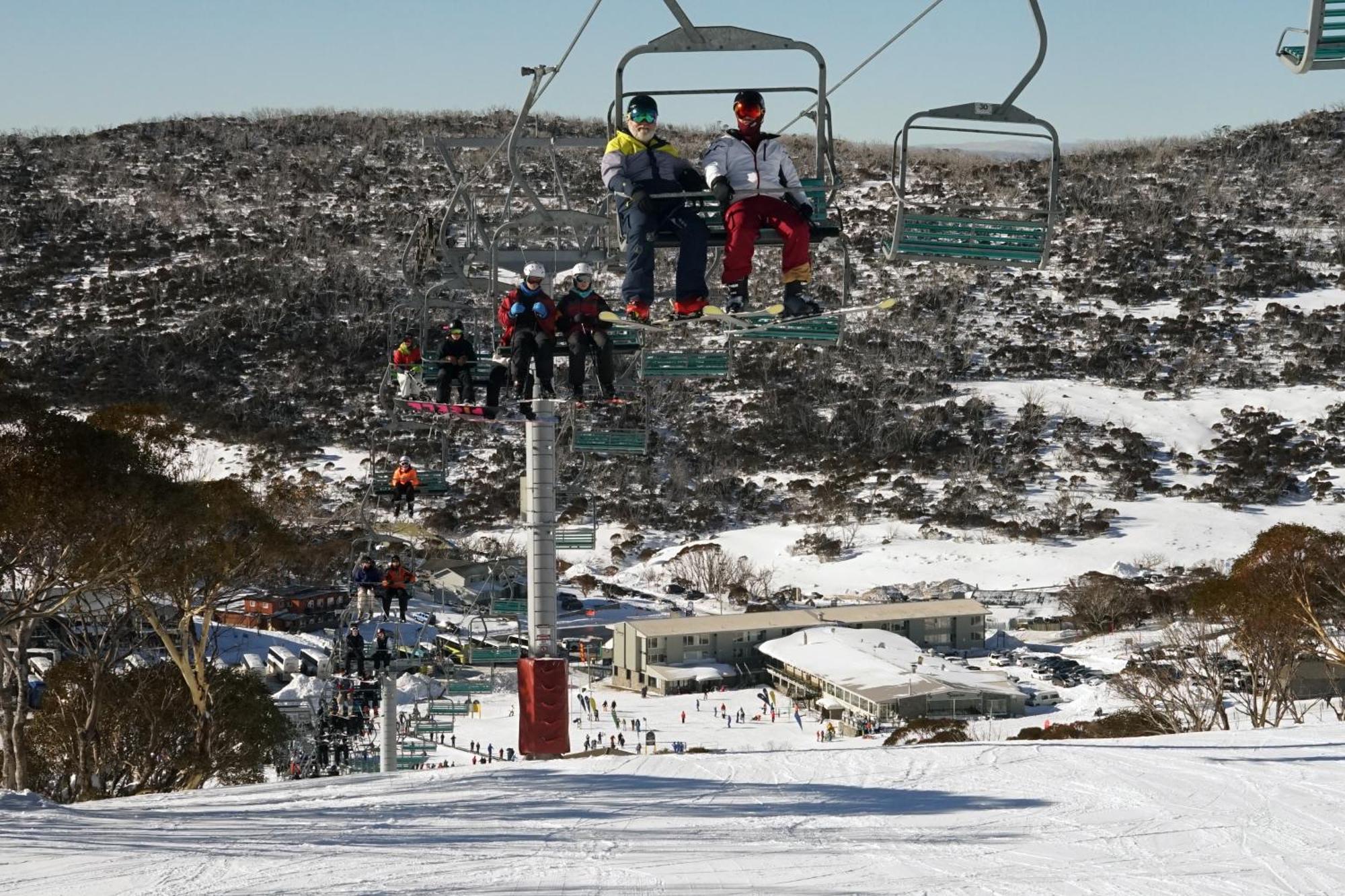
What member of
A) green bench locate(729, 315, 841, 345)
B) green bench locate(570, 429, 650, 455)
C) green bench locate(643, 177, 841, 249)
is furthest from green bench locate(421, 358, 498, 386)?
green bench locate(643, 177, 841, 249)

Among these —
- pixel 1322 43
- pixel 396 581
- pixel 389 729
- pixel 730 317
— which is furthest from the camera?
pixel 396 581

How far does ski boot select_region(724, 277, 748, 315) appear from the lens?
31.1 ft

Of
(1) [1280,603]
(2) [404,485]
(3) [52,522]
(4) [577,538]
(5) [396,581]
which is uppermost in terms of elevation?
(2) [404,485]

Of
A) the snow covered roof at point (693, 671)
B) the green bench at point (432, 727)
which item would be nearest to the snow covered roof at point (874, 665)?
the snow covered roof at point (693, 671)

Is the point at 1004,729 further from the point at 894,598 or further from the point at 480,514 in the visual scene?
the point at 480,514

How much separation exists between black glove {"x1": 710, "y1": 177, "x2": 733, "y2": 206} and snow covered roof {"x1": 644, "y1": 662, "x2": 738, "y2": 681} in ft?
90.8

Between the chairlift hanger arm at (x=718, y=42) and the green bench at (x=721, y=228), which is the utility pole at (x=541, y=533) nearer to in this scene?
the green bench at (x=721, y=228)

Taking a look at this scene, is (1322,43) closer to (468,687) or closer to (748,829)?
(748,829)

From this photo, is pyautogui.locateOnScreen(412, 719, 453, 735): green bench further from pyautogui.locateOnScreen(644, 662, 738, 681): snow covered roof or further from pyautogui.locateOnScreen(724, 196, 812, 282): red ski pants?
pyautogui.locateOnScreen(724, 196, 812, 282): red ski pants

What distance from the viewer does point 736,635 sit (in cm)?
3806

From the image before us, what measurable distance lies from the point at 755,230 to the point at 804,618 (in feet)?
99.6

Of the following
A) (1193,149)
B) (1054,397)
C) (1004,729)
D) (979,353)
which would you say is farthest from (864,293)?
(1004,729)

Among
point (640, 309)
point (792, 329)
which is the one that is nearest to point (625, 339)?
point (792, 329)

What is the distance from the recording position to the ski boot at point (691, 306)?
9383 millimetres
